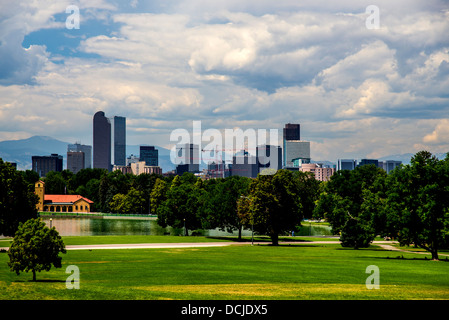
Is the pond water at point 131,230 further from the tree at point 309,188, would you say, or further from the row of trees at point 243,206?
the tree at point 309,188

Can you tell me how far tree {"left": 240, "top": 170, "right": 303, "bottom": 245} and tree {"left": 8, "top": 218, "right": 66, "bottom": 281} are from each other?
45.9m

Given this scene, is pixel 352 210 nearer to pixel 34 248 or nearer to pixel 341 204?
pixel 341 204

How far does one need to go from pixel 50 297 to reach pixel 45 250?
6.75 m

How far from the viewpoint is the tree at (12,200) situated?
55.3 m

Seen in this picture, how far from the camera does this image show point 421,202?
51.2 meters

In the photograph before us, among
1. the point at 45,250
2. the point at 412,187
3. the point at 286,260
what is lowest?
the point at 286,260

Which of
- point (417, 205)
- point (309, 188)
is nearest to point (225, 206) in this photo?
point (417, 205)

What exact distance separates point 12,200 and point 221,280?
35.5 meters

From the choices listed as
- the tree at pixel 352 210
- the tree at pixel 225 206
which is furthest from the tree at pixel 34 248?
the tree at pixel 225 206

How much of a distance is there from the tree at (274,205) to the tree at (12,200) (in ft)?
100

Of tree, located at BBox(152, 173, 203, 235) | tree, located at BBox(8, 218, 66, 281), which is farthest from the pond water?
tree, located at BBox(8, 218, 66, 281)
